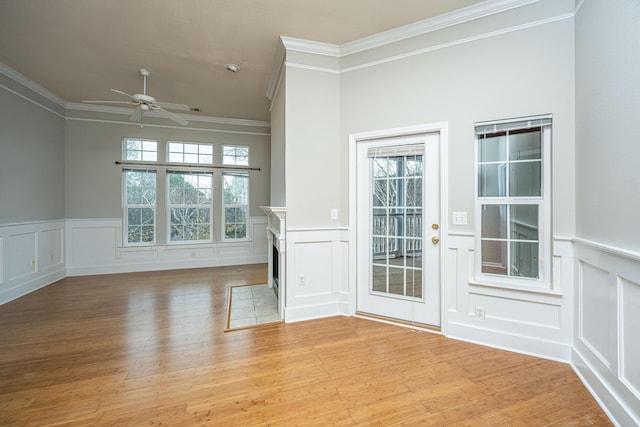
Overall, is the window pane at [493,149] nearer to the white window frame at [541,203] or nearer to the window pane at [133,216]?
the white window frame at [541,203]

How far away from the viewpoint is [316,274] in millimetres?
2902

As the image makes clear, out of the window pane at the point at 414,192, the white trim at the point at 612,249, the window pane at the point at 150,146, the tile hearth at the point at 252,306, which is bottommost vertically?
the tile hearth at the point at 252,306

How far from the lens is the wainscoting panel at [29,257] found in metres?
3.44

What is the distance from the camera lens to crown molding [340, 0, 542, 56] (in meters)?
2.24

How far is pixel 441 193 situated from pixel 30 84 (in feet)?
19.4

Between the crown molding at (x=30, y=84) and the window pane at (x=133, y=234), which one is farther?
the window pane at (x=133, y=234)

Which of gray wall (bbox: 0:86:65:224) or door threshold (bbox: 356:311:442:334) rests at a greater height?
gray wall (bbox: 0:86:65:224)

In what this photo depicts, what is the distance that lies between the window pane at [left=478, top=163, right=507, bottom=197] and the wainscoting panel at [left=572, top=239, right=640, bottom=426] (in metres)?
0.66

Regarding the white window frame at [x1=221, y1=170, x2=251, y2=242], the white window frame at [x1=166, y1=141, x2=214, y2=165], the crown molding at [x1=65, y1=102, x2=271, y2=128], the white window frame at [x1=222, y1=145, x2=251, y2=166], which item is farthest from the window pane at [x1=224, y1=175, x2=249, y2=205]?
the crown molding at [x1=65, y1=102, x2=271, y2=128]

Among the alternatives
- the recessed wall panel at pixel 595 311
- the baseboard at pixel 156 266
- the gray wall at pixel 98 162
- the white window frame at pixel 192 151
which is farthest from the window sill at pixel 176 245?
the recessed wall panel at pixel 595 311

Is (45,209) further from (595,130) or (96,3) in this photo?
(595,130)

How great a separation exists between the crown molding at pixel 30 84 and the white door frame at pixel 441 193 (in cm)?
470

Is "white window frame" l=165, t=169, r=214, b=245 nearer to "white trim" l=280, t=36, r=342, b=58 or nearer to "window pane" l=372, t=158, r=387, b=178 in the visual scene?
"white trim" l=280, t=36, r=342, b=58

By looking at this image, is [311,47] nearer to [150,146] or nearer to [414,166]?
[414,166]
